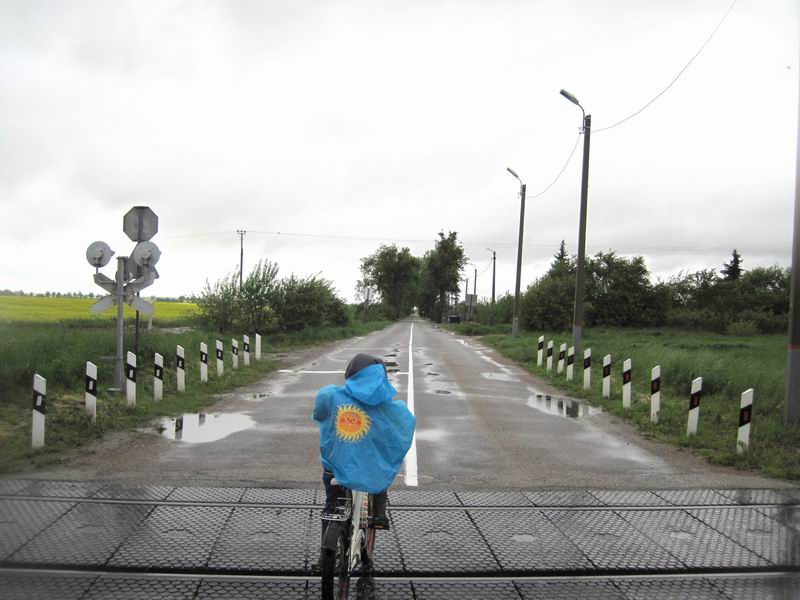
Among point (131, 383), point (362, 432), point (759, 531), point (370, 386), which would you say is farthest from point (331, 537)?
point (131, 383)

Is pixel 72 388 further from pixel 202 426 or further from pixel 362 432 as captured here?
pixel 362 432

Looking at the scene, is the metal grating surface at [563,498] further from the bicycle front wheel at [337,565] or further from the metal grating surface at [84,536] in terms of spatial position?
the metal grating surface at [84,536]

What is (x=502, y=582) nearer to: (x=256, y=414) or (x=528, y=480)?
(x=528, y=480)

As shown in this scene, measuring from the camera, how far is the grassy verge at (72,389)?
826 centimetres

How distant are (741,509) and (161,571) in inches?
201

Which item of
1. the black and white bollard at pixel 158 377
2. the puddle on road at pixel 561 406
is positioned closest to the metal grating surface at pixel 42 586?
the black and white bollard at pixel 158 377

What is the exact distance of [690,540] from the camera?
5.20 metres

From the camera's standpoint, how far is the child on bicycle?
370 cm

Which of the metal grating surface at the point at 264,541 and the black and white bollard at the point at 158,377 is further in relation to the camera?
the black and white bollard at the point at 158,377

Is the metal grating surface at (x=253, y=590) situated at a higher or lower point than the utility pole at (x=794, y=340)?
lower

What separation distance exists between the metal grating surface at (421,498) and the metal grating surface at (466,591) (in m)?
1.68

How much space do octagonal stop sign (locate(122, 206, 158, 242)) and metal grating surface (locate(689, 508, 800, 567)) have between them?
10003 millimetres

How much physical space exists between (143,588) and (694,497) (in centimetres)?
518

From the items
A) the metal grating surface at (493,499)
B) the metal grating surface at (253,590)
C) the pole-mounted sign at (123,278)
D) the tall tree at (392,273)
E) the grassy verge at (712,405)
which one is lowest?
the metal grating surface at (253,590)
